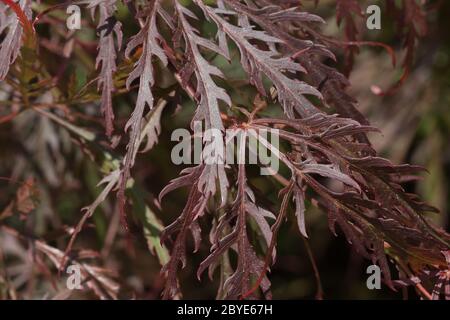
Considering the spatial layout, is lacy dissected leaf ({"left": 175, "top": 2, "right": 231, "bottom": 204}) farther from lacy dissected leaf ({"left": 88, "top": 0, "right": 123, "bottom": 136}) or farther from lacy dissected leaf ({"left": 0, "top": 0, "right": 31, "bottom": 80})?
lacy dissected leaf ({"left": 0, "top": 0, "right": 31, "bottom": 80})

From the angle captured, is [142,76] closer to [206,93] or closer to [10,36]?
[206,93]

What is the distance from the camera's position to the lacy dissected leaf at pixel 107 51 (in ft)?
3.10

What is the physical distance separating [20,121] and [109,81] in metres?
0.87

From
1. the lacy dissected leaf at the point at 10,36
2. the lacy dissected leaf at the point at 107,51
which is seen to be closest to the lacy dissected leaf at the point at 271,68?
the lacy dissected leaf at the point at 107,51

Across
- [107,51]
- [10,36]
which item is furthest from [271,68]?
[10,36]

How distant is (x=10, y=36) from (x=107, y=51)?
0.12 meters

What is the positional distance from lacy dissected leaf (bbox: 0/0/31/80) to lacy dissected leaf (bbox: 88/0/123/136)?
9 cm

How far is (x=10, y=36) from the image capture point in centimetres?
94

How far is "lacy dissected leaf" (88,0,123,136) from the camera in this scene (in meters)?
0.95

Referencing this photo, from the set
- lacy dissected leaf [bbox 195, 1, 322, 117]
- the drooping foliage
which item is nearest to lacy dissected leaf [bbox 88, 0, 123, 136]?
the drooping foliage

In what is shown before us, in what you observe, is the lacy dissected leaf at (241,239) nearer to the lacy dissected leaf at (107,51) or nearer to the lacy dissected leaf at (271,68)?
the lacy dissected leaf at (271,68)

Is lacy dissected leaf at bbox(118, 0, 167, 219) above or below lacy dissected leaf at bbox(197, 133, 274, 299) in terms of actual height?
above
